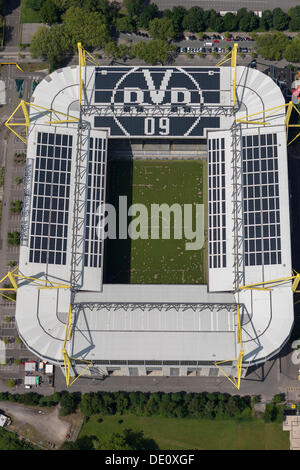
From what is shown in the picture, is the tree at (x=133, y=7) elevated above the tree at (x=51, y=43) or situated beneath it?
elevated above

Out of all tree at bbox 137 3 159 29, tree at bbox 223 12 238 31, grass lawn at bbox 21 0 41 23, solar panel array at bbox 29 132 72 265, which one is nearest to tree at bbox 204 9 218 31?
tree at bbox 223 12 238 31

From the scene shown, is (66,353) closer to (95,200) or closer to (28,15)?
(95,200)

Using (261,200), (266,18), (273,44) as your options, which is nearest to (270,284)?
(261,200)

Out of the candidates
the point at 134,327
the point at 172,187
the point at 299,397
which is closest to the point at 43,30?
the point at 172,187

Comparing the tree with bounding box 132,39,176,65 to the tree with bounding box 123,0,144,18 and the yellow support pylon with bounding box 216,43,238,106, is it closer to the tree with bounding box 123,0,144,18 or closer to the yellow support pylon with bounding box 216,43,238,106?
the tree with bounding box 123,0,144,18

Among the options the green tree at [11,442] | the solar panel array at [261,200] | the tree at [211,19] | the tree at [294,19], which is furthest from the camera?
the tree at [211,19]

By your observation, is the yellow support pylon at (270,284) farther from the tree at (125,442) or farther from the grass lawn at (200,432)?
the tree at (125,442)

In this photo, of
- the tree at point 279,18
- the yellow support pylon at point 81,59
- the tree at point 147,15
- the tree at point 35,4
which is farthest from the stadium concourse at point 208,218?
the tree at point 35,4

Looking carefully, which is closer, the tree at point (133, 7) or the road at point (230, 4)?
the tree at point (133, 7)
